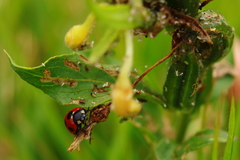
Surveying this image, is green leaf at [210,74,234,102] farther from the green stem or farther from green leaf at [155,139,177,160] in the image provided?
green leaf at [155,139,177,160]

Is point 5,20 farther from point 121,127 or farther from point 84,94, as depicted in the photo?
point 84,94

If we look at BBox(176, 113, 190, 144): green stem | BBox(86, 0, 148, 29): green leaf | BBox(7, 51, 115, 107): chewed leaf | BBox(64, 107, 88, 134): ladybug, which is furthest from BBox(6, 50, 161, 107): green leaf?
BBox(86, 0, 148, 29): green leaf

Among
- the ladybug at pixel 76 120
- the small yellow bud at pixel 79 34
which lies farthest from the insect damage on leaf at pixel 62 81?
the small yellow bud at pixel 79 34

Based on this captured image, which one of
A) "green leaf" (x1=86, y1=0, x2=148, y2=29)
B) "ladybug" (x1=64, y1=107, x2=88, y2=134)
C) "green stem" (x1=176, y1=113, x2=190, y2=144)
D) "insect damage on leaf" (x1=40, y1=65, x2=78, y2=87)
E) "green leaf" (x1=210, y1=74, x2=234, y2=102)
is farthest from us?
"green leaf" (x1=210, y1=74, x2=234, y2=102)

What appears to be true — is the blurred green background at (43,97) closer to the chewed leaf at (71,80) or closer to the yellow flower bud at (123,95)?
the chewed leaf at (71,80)

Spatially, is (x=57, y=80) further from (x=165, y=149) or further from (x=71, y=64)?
(x=165, y=149)

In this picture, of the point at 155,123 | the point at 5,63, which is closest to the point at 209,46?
the point at 155,123
